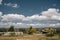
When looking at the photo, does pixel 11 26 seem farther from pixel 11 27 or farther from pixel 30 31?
pixel 30 31

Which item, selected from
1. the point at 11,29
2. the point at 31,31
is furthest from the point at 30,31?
the point at 11,29

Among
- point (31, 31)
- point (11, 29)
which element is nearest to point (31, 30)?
point (31, 31)

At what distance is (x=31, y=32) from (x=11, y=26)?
5730mm

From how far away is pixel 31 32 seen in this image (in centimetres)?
3409

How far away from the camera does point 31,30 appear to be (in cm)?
3456

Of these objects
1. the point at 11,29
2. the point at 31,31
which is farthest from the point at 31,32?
the point at 11,29

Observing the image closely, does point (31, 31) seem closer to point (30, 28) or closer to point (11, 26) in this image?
point (30, 28)

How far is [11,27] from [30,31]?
536 cm

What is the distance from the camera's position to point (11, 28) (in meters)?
36.1

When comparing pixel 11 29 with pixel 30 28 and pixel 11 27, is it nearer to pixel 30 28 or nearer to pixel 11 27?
pixel 11 27

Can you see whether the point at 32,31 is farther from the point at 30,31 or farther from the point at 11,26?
the point at 11,26

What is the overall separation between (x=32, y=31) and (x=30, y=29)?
2.59 feet

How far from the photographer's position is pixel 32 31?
113 feet

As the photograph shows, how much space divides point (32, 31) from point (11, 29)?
5.80 m
